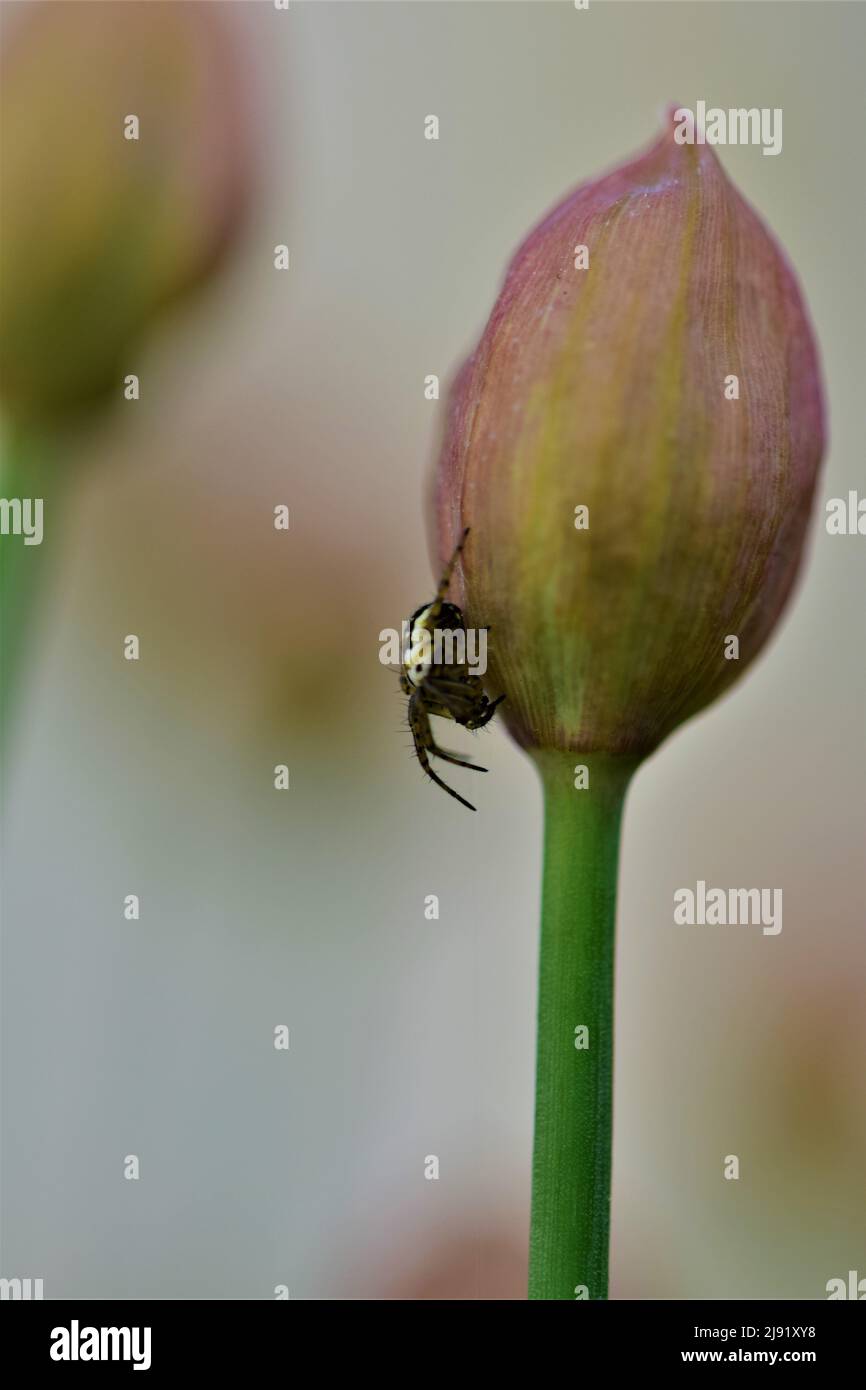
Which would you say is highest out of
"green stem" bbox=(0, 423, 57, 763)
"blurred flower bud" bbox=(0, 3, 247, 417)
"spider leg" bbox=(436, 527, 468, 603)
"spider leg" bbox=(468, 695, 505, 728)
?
"blurred flower bud" bbox=(0, 3, 247, 417)

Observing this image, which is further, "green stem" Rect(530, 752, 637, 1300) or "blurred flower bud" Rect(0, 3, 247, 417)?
"blurred flower bud" Rect(0, 3, 247, 417)

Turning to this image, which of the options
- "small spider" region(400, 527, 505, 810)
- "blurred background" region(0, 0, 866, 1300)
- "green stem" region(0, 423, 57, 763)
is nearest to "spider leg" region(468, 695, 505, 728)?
"small spider" region(400, 527, 505, 810)

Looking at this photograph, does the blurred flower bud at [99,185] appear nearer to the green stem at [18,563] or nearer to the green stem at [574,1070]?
the green stem at [18,563]

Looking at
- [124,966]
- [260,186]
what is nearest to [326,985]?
[124,966]

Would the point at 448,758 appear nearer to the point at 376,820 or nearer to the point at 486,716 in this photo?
the point at 486,716

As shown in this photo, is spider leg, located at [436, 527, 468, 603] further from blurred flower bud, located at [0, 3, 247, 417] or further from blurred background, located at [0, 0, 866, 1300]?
blurred background, located at [0, 0, 866, 1300]

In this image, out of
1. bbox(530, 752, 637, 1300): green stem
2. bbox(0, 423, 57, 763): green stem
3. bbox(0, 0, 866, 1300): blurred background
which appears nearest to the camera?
bbox(530, 752, 637, 1300): green stem

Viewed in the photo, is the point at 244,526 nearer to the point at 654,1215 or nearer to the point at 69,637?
the point at 69,637
